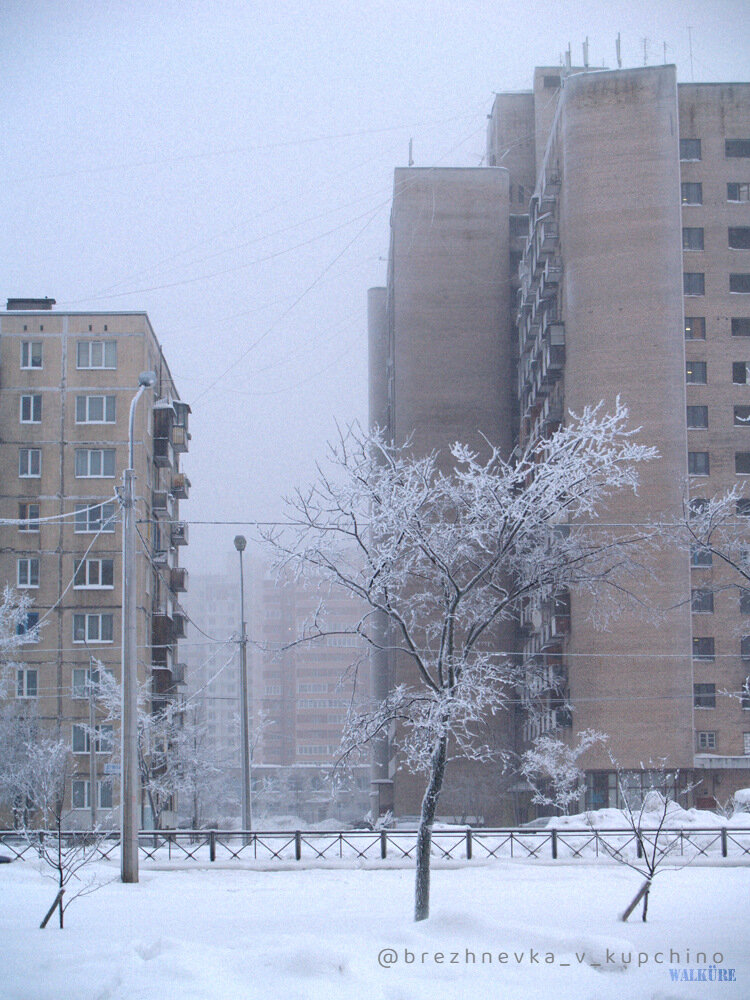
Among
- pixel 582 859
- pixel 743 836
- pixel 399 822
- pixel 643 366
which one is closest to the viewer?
pixel 582 859

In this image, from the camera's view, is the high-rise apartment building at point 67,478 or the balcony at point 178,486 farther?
the balcony at point 178,486

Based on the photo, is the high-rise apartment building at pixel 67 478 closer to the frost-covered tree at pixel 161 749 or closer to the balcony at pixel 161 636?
the frost-covered tree at pixel 161 749

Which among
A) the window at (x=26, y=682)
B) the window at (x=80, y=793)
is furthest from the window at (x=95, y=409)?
the window at (x=80, y=793)

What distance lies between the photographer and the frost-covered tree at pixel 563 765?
154 feet

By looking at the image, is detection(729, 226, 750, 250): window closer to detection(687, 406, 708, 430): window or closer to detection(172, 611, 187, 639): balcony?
detection(687, 406, 708, 430): window

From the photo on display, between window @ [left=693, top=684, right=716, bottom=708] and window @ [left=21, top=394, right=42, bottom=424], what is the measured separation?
1313 inches

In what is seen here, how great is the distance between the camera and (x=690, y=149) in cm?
5494

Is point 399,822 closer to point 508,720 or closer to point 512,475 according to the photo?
point 508,720

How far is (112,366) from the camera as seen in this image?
5372 centimetres

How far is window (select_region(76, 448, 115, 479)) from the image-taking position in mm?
53438

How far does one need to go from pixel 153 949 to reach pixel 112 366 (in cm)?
4296

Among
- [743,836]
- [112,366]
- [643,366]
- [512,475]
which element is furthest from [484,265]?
[512,475]

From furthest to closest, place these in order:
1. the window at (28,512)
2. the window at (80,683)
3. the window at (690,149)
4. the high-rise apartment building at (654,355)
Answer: the window at (690,149), the window at (28,512), the window at (80,683), the high-rise apartment building at (654,355)

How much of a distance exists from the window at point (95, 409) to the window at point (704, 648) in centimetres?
2936
